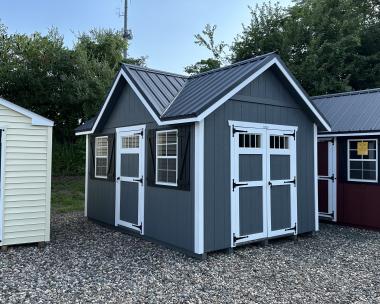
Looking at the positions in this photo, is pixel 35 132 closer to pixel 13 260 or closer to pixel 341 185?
pixel 13 260

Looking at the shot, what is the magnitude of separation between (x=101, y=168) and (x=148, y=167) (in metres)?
2.20

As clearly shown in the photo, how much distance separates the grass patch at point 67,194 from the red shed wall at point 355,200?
7.43 meters

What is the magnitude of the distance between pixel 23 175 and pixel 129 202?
85.5 inches

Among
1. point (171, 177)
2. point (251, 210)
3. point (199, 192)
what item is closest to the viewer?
point (199, 192)

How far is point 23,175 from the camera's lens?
635cm

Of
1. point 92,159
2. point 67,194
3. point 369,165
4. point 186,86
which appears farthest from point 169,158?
point 67,194

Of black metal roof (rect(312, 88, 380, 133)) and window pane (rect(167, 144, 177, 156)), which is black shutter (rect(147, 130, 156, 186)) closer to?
window pane (rect(167, 144, 177, 156))

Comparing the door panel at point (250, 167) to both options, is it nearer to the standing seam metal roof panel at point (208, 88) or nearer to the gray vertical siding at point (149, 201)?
the gray vertical siding at point (149, 201)

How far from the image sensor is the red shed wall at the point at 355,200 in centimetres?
817

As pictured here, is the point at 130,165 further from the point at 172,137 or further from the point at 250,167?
the point at 250,167

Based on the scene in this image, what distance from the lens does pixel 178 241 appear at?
625 cm

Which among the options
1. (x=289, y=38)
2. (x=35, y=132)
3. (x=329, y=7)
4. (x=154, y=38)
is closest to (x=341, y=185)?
(x=35, y=132)

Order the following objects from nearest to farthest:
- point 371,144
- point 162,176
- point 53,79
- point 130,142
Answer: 1. point 162,176
2. point 130,142
3. point 371,144
4. point 53,79

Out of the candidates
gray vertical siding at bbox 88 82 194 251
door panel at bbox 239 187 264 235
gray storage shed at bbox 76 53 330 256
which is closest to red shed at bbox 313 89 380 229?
gray storage shed at bbox 76 53 330 256
